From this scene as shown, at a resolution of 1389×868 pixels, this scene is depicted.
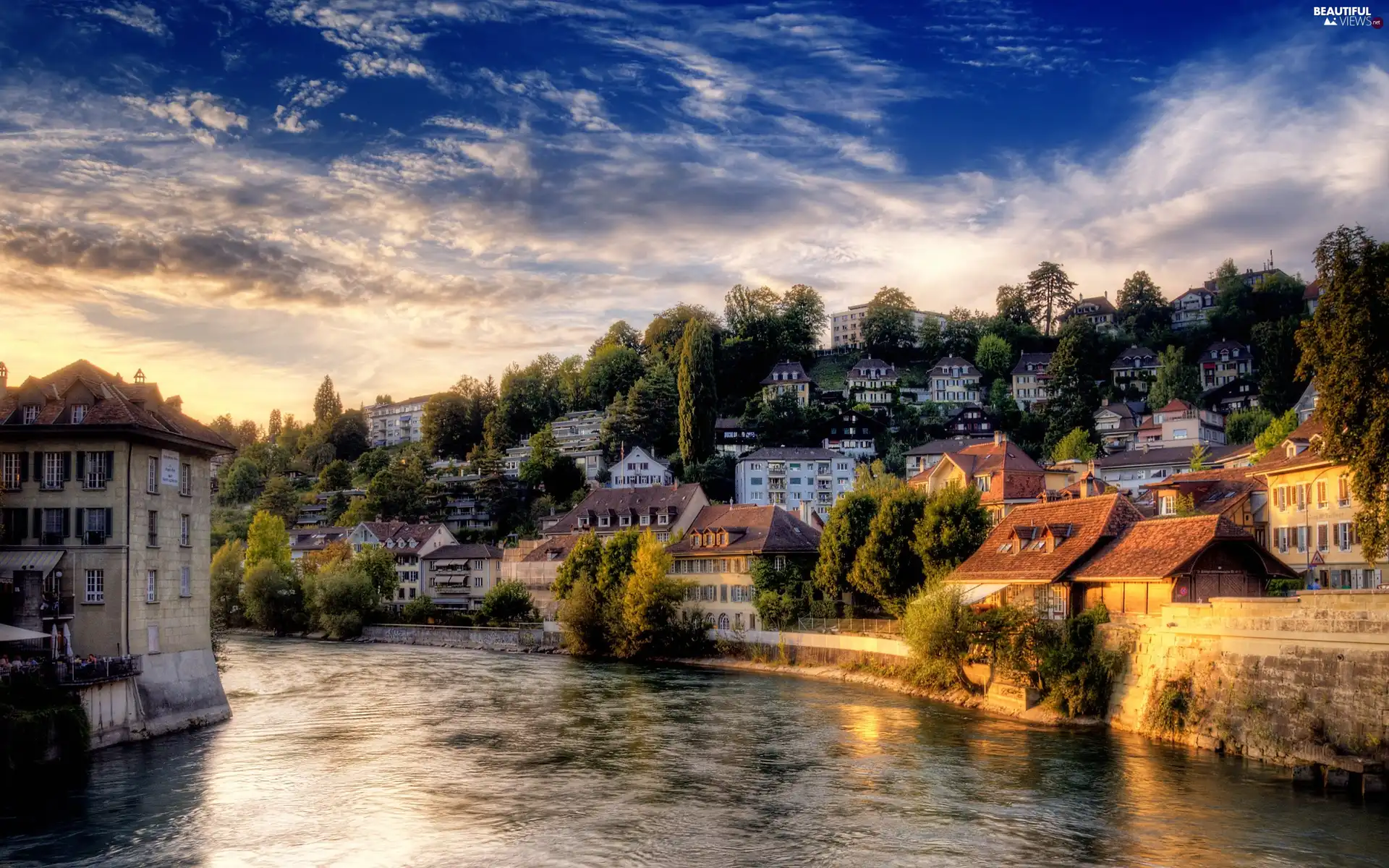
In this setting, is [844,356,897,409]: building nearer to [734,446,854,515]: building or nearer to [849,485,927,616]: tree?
[734,446,854,515]: building

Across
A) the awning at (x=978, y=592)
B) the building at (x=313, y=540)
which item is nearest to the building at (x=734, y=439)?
the building at (x=313, y=540)

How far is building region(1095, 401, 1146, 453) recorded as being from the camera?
419ft

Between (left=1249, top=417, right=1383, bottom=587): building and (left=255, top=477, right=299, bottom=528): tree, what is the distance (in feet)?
415

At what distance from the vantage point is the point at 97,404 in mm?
35812

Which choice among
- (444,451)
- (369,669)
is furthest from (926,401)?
(369,669)

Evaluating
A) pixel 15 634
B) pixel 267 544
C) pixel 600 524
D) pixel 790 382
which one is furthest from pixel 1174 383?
pixel 15 634

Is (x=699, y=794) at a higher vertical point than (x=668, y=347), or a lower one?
lower

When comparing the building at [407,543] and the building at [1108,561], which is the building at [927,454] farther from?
the building at [1108,561]

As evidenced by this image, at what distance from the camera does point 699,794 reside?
2761 cm

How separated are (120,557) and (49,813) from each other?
1059 centimetres

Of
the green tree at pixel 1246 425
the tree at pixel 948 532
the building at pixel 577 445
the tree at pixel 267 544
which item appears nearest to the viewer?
the tree at pixel 948 532

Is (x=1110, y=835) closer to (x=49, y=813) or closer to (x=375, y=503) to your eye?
(x=49, y=813)

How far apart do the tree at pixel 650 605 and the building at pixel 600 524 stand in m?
14.8

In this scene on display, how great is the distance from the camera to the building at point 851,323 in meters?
178
